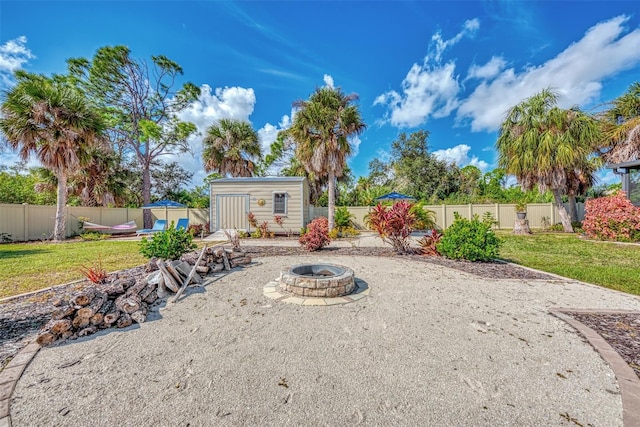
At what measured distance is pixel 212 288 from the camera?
13.6ft

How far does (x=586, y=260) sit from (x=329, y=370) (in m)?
7.91

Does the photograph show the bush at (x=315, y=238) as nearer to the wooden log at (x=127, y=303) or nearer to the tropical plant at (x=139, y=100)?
the wooden log at (x=127, y=303)

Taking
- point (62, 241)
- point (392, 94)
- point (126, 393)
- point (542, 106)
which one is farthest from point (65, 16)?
point (542, 106)

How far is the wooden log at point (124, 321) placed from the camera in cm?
280

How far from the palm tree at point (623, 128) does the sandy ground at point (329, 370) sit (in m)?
12.0

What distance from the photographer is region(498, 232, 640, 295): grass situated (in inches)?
182

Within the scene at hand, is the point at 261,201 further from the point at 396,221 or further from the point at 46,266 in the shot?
the point at 46,266

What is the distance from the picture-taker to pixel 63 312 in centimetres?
263

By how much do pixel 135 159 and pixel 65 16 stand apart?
1281cm

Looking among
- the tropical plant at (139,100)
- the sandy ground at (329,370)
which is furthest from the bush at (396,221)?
the tropical plant at (139,100)

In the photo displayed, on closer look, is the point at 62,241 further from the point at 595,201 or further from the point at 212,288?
the point at 595,201

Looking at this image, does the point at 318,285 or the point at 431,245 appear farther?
the point at 431,245

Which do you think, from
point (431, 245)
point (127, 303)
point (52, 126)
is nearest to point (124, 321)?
point (127, 303)

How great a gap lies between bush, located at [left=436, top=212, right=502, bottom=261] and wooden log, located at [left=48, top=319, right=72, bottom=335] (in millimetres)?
6939
